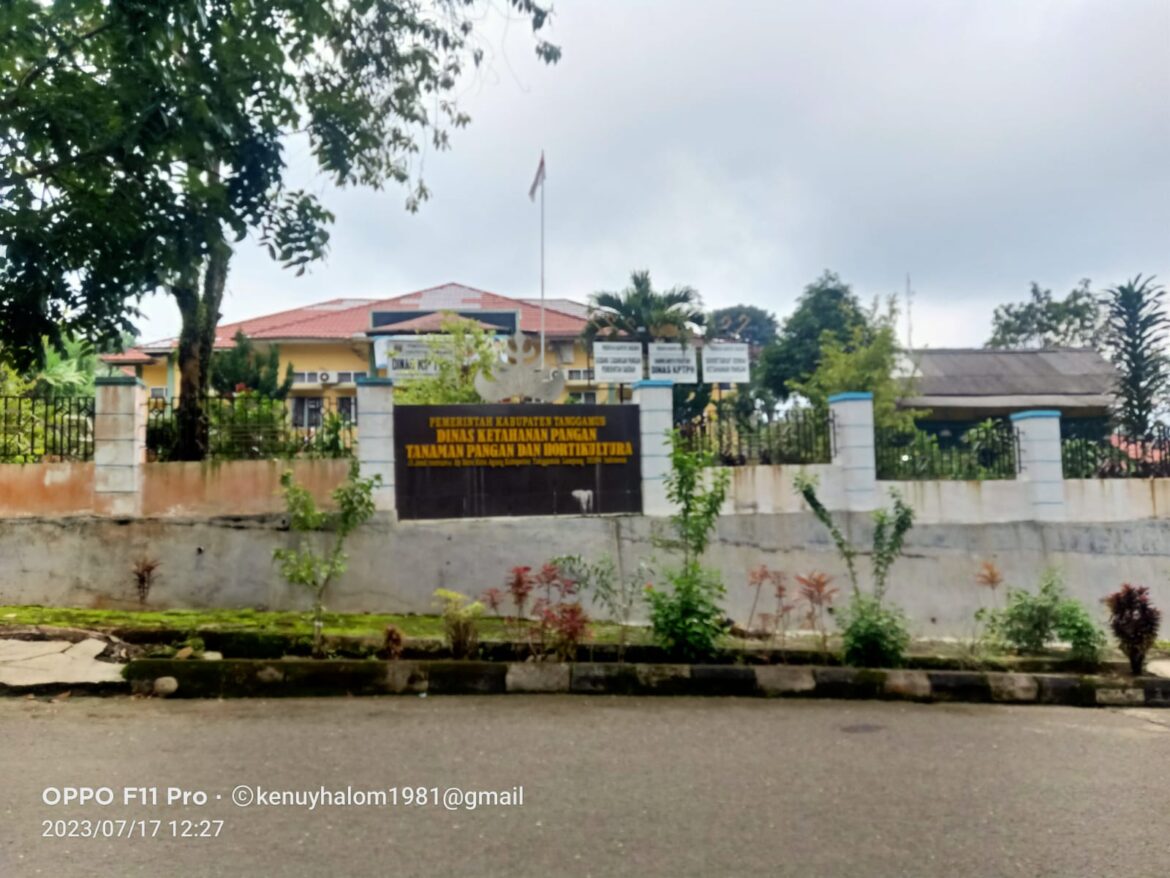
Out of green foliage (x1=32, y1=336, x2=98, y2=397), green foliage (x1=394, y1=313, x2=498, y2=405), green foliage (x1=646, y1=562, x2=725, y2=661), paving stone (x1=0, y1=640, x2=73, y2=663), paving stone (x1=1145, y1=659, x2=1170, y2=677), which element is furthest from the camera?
green foliage (x1=32, y1=336, x2=98, y2=397)

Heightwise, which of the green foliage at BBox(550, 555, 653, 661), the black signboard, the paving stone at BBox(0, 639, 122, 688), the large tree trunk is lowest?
the paving stone at BBox(0, 639, 122, 688)

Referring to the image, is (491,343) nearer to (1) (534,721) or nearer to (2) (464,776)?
(1) (534,721)

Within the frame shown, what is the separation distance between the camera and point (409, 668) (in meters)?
7.00

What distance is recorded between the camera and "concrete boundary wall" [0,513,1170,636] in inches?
357

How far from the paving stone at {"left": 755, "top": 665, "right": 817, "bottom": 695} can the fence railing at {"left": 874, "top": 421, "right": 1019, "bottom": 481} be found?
4.29 meters

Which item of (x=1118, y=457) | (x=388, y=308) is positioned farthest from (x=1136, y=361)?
(x=388, y=308)

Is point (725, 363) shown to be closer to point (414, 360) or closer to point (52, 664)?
point (414, 360)

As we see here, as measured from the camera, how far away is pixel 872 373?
68.3 feet

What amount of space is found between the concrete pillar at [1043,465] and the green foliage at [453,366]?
703cm

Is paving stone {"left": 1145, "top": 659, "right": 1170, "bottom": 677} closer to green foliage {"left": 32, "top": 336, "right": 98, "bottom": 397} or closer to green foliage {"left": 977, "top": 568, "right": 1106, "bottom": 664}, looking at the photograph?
green foliage {"left": 977, "top": 568, "right": 1106, "bottom": 664}

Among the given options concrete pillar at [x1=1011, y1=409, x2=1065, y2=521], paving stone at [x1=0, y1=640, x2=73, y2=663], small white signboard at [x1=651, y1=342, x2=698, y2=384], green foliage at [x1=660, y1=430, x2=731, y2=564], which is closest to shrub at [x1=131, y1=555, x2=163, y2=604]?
paving stone at [x1=0, y1=640, x2=73, y2=663]

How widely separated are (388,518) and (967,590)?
6.75 metres

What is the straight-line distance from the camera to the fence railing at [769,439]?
10.8m

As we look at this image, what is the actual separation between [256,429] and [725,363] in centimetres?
1357
